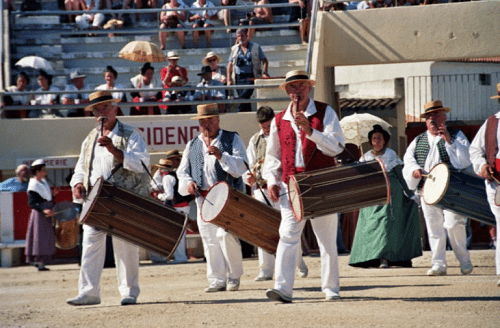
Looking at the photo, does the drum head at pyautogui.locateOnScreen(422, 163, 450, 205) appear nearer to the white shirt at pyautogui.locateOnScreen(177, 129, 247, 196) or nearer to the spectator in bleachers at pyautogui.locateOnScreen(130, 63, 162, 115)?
the white shirt at pyautogui.locateOnScreen(177, 129, 247, 196)

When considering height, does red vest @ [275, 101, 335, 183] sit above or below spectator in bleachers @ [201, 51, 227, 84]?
below

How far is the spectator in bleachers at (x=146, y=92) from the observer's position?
60.3 ft

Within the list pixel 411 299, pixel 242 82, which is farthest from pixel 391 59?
pixel 411 299

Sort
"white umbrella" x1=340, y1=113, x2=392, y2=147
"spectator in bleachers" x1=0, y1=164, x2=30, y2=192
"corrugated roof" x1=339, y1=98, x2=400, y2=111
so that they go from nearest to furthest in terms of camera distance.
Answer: "spectator in bleachers" x1=0, y1=164, x2=30, y2=192
"white umbrella" x1=340, y1=113, x2=392, y2=147
"corrugated roof" x1=339, y1=98, x2=400, y2=111

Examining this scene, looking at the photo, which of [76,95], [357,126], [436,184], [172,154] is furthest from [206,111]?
[76,95]

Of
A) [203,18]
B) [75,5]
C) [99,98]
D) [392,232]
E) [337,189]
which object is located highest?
[75,5]

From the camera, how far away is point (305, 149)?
895cm

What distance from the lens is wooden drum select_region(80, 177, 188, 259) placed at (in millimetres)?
9148

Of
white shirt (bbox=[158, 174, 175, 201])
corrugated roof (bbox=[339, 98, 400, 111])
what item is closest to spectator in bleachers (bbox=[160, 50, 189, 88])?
white shirt (bbox=[158, 174, 175, 201])

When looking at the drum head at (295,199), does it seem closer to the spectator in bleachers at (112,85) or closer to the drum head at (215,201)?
the drum head at (215,201)

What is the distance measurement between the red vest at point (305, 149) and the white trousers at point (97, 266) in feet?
5.33

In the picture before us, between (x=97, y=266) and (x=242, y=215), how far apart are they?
1423mm

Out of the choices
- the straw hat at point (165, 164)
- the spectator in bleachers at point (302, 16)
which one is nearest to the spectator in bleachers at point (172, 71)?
the straw hat at point (165, 164)

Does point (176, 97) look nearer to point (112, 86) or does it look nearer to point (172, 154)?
point (112, 86)
